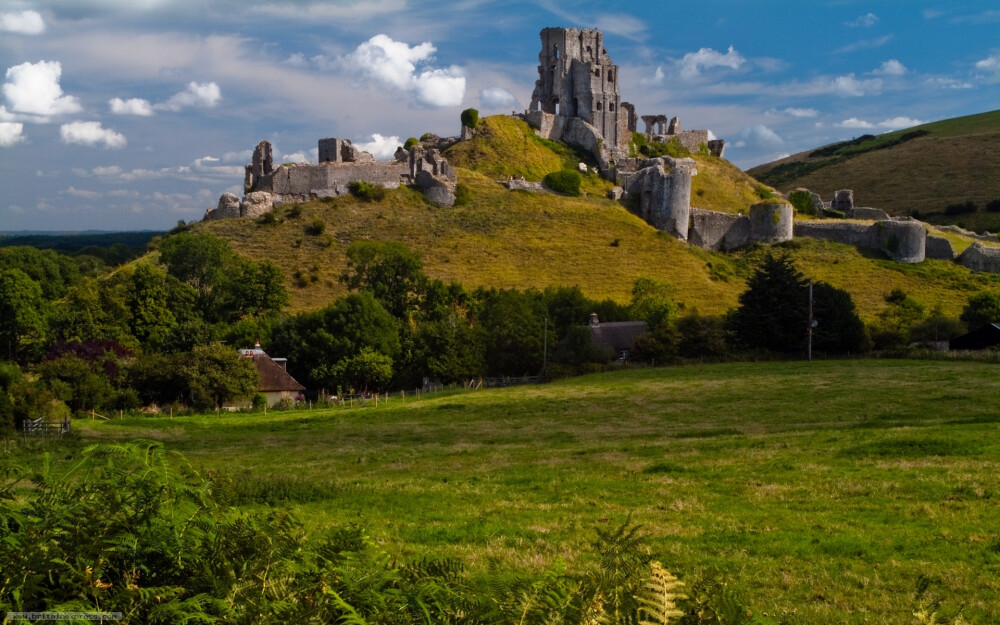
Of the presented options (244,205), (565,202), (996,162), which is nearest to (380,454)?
(244,205)

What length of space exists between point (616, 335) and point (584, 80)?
150 ft

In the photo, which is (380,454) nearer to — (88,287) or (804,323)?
(804,323)

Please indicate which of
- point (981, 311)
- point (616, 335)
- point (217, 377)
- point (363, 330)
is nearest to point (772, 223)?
point (981, 311)

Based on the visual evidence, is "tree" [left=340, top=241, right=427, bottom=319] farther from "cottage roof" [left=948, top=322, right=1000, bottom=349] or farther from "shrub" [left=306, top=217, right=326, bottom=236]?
"cottage roof" [left=948, top=322, right=1000, bottom=349]

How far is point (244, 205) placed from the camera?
2591 inches

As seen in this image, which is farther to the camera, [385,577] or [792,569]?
[792,569]

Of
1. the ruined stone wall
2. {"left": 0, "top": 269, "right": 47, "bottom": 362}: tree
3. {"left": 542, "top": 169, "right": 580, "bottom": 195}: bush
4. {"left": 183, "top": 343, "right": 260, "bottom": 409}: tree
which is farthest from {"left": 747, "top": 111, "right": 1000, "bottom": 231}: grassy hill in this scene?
{"left": 0, "top": 269, "right": 47, "bottom": 362}: tree

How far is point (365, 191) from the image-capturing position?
69000 mm

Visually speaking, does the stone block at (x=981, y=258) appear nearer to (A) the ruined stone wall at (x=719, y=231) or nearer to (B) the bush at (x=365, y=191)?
(A) the ruined stone wall at (x=719, y=231)

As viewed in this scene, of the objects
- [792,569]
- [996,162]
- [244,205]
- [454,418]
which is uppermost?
[996,162]

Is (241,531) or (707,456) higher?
(241,531)

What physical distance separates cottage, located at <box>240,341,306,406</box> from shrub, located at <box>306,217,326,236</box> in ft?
86.2

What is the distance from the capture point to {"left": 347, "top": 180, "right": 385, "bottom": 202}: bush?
69.0 metres

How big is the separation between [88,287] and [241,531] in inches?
1838
